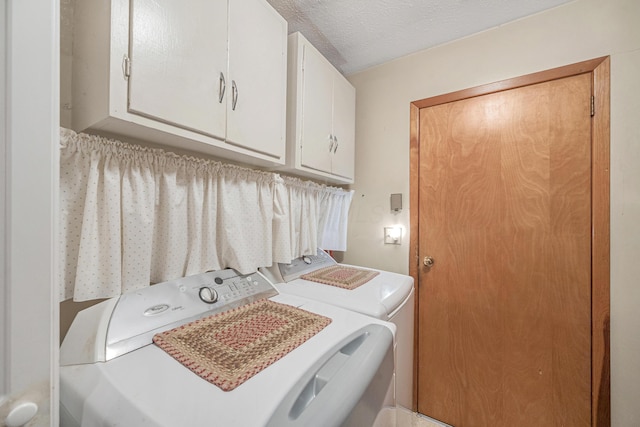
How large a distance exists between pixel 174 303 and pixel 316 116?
1.23 metres

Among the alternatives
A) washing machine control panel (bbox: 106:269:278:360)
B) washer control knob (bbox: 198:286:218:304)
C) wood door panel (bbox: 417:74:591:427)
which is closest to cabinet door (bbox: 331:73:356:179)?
wood door panel (bbox: 417:74:591:427)

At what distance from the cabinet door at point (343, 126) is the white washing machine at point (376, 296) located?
0.75 meters

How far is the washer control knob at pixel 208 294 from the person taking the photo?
94 centimetres

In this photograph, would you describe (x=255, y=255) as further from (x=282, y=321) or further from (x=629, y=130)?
(x=629, y=130)

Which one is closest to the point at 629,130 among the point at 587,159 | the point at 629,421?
the point at 587,159

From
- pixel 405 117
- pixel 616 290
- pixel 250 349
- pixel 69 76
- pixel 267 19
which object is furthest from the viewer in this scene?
pixel 405 117

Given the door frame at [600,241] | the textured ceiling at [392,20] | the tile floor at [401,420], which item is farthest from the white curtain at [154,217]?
the door frame at [600,241]

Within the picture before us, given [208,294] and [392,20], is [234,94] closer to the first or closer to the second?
[208,294]

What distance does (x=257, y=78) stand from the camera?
1108mm

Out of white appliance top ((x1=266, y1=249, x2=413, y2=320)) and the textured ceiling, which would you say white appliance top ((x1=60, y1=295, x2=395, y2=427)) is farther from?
the textured ceiling

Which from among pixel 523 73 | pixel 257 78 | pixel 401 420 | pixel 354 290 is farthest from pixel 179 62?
pixel 523 73

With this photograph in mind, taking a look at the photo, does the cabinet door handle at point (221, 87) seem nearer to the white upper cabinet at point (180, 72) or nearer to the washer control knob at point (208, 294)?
the white upper cabinet at point (180, 72)

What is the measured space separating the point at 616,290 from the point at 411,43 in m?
1.85

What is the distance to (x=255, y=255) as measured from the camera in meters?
1.31
